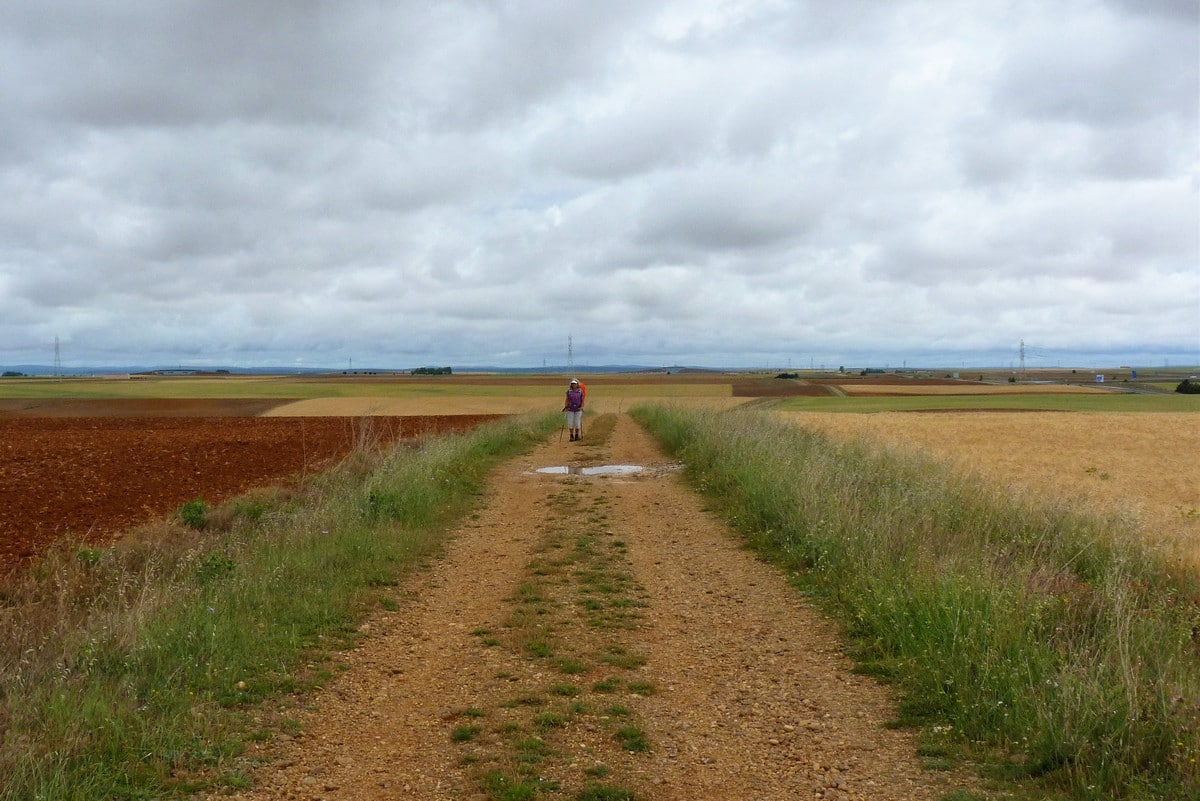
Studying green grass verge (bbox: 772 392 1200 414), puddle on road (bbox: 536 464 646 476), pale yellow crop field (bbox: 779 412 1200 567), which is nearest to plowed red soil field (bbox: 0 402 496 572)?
puddle on road (bbox: 536 464 646 476)

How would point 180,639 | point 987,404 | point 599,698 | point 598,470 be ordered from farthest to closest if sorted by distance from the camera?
point 987,404 < point 598,470 < point 180,639 < point 599,698

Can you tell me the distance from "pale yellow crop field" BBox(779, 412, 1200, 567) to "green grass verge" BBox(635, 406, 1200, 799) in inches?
92.2

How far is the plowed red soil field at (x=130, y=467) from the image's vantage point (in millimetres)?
15812

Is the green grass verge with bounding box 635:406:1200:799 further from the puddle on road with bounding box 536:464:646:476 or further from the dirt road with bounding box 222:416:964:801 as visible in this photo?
the puddle on road with bounding box 536:464:646:476

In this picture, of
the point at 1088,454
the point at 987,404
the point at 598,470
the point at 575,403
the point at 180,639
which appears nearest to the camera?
the point at 180,639

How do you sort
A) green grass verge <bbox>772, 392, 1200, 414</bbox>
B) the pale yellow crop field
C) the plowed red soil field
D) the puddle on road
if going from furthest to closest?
green grass verge <bbox>772, 392, 1200, 414</bbox> → the puddle on road → the pale yellow crop field → the plowed red soil field

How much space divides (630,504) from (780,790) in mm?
10670

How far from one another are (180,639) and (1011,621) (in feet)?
21.1

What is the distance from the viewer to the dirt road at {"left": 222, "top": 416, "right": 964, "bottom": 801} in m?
4.87

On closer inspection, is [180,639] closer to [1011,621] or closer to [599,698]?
[599,698]

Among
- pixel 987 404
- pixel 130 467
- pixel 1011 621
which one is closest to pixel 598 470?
pixel 130 467

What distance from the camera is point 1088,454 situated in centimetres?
3169

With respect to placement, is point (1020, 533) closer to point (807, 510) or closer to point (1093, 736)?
point (807, 510)

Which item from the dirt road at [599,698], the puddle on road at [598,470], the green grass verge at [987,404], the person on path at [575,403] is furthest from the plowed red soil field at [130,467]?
the green grass verge at [987,404]
